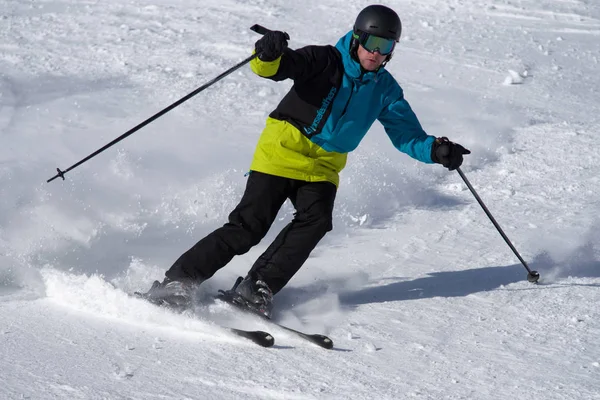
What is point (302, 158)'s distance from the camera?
4285mm

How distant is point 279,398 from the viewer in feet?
10.5

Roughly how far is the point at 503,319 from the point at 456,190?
2.33m

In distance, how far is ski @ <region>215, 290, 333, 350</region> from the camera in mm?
3820

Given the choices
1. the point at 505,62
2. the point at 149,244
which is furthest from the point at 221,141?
the point at 505,62

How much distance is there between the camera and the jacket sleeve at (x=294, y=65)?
392 centimetres

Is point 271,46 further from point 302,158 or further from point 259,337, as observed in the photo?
point 259,337

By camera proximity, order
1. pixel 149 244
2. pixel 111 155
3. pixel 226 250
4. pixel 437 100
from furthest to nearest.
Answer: pixel 437 100 → pixel 111 155 → pixel 149 244 → pixel 226 250

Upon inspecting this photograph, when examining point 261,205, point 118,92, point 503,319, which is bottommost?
point 118,92

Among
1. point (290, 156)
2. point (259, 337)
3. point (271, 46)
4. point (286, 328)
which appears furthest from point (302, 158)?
point (259, 337)

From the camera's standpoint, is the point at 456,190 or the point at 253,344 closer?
the point at 253,344

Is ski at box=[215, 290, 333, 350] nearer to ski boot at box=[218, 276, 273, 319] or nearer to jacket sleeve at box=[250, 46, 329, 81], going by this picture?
ski boot at box=[218, 276, 273, 319]

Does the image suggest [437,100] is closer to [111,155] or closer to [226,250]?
[111,155]

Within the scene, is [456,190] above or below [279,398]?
below

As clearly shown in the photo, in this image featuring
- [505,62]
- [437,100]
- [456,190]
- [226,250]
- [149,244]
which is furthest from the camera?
[505,62]
